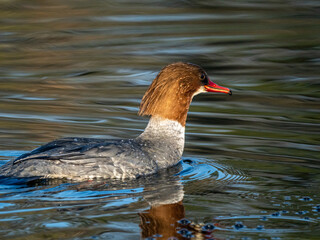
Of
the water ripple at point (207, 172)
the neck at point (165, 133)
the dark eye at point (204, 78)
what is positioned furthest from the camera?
the dark eye at point (204, 78)

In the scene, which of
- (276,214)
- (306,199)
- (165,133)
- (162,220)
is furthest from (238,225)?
(165,133)

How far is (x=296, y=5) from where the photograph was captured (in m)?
15.9

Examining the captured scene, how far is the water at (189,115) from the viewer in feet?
17.7

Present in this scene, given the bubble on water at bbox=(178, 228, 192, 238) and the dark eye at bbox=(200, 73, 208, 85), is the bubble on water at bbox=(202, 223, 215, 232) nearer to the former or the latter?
the bubble on water at bbox=(178, 228, 192, 238)

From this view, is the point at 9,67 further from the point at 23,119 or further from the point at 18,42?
the point at 23,119

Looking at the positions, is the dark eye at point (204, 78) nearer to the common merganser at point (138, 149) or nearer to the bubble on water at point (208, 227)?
the common merganser at point (138, 149)

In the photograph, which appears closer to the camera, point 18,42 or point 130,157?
point 130,157

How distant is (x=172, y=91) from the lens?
7734 millimetres

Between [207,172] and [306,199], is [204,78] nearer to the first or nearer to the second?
[207,172]


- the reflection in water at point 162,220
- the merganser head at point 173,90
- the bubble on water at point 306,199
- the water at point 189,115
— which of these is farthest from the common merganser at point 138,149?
the bubble on water at point 306,199

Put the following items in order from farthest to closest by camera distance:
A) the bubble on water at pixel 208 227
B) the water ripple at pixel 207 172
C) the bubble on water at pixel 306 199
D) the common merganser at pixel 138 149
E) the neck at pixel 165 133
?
the neck at pixel 165 133 → the water ripple at pixel 207 172 → the common merganser at pixel 138 149 → the bubble on water at pixel 306 199 → the bubble on water at pixel 208 227

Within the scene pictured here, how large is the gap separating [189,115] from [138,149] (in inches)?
106

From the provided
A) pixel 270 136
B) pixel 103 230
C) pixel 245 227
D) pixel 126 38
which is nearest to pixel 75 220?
pixel 103 230

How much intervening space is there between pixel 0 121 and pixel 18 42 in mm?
5035
